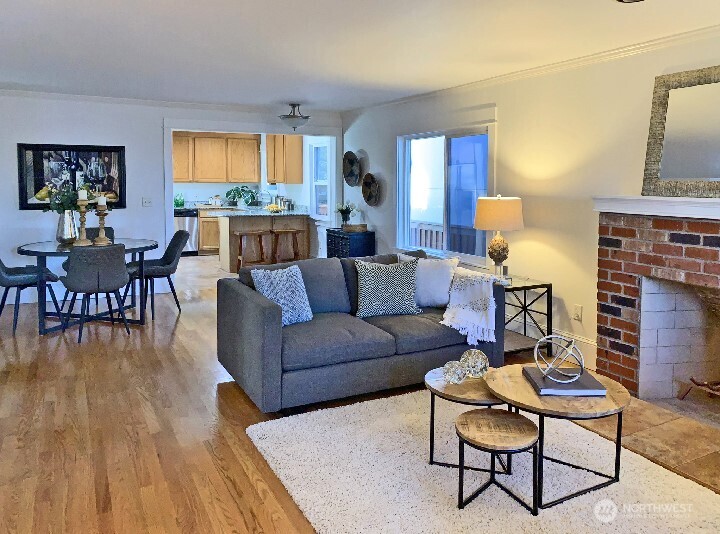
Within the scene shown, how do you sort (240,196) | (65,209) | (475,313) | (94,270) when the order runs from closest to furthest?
(475,313) < (94,270) < (65,209) < (240,196)

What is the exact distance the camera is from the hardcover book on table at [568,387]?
250cm

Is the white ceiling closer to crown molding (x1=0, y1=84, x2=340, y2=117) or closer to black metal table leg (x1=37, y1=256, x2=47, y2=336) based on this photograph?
crown molding (x1=0, y1=84, x2=340, y2=117)

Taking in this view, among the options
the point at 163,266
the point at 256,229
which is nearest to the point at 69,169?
the point at 163,266

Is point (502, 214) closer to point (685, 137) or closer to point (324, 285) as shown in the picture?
point (685, 137)

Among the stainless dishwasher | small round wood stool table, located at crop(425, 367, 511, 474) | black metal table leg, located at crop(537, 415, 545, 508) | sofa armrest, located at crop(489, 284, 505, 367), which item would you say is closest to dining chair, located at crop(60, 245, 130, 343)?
sofa armrest, located at crop(489, 284, 505, 367)

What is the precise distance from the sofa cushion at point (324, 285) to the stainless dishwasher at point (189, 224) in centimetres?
676

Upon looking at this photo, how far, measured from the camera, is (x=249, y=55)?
4340 mm

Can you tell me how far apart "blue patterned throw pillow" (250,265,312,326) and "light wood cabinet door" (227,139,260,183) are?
24.9 ft

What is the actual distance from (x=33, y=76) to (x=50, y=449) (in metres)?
A: 3.81

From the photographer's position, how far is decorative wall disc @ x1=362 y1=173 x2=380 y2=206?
23.9ft

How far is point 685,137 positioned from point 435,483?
2.60m

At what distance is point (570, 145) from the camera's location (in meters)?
4.50

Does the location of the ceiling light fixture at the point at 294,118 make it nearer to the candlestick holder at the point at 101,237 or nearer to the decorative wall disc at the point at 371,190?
the decorative wall disc at the point at 371,190

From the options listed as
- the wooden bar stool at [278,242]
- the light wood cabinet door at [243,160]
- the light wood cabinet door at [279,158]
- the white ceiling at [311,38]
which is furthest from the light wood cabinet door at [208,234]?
the white ceiling at [311,38]
